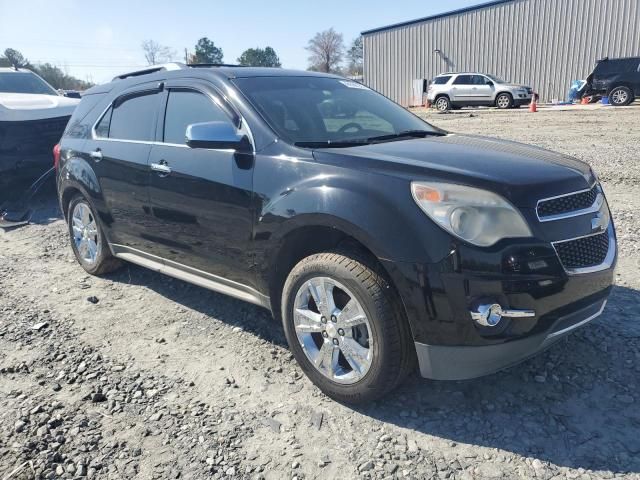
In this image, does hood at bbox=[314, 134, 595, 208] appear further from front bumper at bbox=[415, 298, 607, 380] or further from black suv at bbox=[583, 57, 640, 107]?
black suv at bbox=[583, 57, 640, 107]

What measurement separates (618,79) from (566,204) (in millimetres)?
23181

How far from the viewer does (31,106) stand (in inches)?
326

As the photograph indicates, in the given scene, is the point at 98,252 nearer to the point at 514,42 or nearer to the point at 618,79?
the point at 618,79

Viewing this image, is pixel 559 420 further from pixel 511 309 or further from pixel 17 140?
pixel 17 140

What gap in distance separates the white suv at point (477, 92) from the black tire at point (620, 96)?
389 cm

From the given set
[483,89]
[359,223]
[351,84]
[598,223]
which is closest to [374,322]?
[359,223]

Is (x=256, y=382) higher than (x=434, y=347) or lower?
lower

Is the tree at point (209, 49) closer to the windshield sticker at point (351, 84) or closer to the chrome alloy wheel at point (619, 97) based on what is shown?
the chrome alloy wheel at point (619, 97)

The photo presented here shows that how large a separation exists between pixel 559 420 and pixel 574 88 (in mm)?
28227

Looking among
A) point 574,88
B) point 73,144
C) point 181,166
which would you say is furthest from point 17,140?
point 574,88

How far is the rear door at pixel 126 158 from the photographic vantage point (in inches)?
161

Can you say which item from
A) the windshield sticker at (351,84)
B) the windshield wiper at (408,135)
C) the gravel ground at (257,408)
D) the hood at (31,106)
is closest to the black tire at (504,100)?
the hood at (31,106)

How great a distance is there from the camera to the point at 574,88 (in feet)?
88.3

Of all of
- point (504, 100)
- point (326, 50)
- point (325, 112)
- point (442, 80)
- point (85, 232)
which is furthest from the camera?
point (326, 50)
